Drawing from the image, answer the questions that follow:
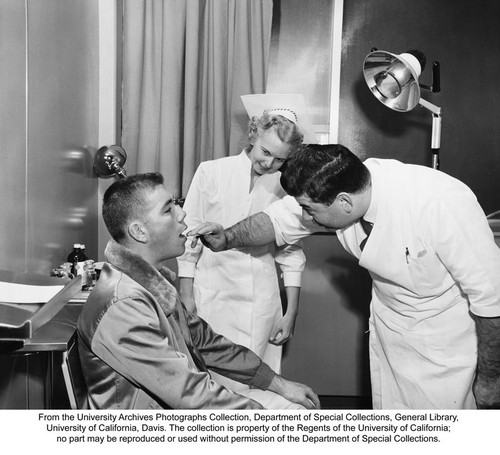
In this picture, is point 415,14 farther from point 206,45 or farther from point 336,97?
point 206,45

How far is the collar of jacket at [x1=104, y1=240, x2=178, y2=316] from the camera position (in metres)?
1.48

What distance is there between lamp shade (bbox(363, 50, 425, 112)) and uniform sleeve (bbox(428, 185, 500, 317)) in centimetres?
109

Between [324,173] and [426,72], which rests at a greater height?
[426,72]

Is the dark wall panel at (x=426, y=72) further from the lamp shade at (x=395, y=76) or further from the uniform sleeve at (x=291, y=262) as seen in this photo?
the uniform sleeve at (x=291, y=262)

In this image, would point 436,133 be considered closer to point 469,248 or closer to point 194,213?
point 194,213

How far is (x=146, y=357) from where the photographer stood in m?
1.35

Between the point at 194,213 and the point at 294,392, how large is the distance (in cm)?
87

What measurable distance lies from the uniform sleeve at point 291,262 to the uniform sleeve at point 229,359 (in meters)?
0.63

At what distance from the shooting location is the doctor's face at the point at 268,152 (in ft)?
6.91

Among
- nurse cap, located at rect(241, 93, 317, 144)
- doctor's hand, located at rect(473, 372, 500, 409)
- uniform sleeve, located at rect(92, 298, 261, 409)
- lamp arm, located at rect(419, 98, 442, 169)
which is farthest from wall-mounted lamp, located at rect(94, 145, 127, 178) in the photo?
doctor's hand, located at rect(473, 372, 500, 409)

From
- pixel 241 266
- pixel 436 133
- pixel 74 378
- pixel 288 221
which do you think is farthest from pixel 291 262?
pixel 74 378

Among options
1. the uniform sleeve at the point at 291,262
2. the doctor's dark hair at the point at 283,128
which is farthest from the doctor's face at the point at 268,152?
the uniform sleeve at the point at 291,262
